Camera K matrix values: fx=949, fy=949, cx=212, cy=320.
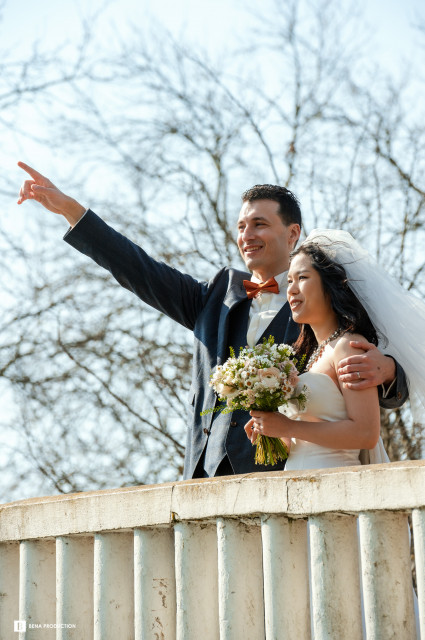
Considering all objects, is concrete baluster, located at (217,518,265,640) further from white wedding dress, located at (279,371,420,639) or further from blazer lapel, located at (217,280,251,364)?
blazer lapel, located at (217,280,251,364)

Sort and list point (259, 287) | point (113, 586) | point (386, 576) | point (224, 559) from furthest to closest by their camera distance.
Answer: point (259, 287) → point (113, 586) → point (224, 559) → point (386, 576)

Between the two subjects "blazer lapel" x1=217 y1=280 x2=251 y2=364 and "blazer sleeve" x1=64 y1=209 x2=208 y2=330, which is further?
"blazer sleeve" x1=64 y1=209 x2=208 y2=330

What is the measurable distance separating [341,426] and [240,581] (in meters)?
0.75

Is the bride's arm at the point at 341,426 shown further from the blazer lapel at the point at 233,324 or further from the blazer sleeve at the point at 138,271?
the blazer sleeve at the point at 138,271

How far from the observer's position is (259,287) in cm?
433

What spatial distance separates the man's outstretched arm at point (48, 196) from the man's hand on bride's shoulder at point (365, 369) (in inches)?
60.6

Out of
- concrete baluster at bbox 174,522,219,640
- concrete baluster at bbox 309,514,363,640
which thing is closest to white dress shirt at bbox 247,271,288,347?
concrete baluster at bbox 174,522,219,640

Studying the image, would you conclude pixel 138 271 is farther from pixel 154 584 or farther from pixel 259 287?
pixel 154 584

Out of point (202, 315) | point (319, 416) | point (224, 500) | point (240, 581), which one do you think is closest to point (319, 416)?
point (319, 416)

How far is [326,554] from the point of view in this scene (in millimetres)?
2775

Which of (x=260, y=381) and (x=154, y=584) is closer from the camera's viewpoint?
(x=154, y=584)

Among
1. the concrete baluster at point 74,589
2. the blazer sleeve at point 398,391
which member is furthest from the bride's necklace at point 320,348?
the concrete baluster at point 74,589

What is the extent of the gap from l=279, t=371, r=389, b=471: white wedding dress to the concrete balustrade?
0.59 meters

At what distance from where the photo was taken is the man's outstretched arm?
4281mm
